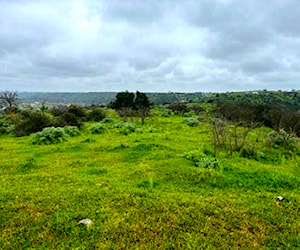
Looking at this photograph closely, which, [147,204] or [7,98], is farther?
[7,98]

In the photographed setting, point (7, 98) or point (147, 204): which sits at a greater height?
point (7, 98)

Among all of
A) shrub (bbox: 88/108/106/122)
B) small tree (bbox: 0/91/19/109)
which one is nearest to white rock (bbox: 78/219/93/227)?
shrub (bbox: 88/108/106/122)

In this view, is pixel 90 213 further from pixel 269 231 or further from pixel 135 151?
pixel 135 151

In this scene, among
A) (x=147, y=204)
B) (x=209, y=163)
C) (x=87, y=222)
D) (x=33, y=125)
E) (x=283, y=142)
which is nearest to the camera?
(x=87, y=222)

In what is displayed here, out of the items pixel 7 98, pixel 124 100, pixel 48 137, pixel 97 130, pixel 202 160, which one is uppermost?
pixel 124 100

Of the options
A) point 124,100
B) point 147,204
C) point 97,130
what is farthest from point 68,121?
point 147,204

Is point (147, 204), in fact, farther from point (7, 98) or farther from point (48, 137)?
point (7, 98)

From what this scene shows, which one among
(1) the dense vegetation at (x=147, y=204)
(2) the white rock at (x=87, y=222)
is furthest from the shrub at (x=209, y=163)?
(2) the white rock at (x=87, y=222)

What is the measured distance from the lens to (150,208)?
8438mm

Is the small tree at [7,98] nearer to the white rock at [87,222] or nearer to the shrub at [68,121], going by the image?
the shrub at [68,121]

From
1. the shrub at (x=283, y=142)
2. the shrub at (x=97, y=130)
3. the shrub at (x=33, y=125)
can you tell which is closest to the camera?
the shrub at (x=283, y=142)

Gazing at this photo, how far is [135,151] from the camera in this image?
55.0 ft

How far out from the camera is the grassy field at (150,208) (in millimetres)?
7137

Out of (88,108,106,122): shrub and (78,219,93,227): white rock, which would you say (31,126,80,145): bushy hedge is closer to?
(78,219,93,227): white rock
